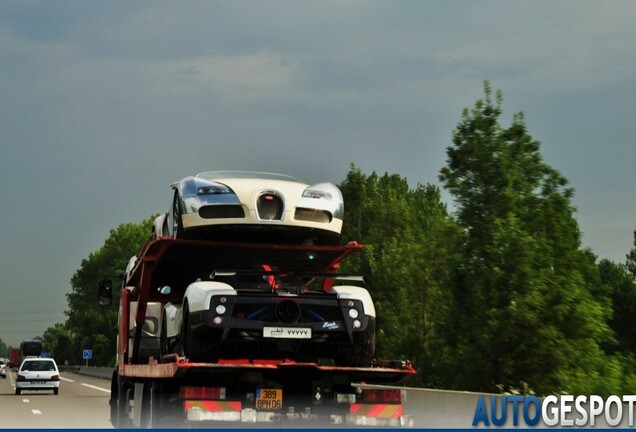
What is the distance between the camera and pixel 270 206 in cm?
1371

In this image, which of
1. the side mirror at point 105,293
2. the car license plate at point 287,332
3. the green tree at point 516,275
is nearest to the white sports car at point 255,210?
the car license plate at point 287,332

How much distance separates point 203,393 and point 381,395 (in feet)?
7.20

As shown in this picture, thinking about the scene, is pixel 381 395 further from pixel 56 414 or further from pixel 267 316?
pixel 56 414

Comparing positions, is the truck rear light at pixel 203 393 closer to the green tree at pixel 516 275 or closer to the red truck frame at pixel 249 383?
the red truck frame at pixel 249 383

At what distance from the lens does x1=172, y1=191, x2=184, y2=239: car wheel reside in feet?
45.3

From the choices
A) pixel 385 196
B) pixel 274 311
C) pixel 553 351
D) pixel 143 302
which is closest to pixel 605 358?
pixel 553 351

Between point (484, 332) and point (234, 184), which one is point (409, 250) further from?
point (234, 184)

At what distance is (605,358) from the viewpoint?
26.2 m

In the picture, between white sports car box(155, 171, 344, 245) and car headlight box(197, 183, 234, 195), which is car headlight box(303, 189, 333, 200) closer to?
white sports car box(155, 171, 344, 245)

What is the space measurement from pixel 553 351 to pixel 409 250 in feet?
44.1

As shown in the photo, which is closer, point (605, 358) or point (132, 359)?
point (132, 359)

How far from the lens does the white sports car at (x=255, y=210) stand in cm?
1352
